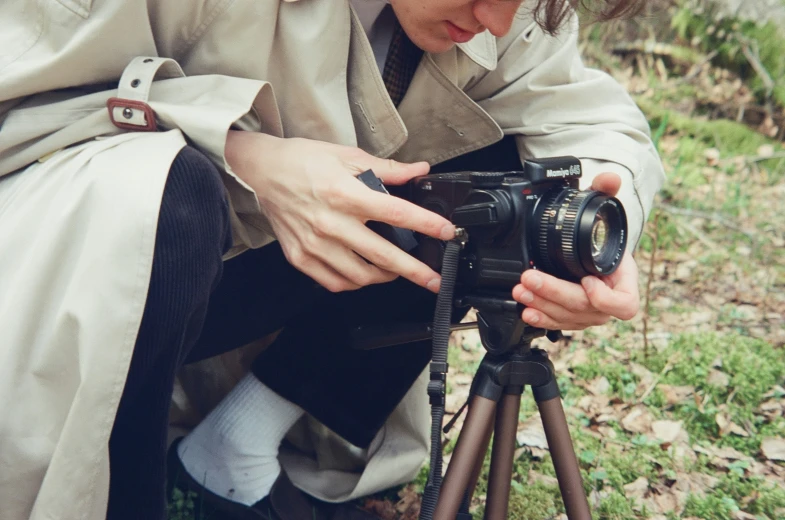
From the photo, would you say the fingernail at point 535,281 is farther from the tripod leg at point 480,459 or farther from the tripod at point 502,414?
the tripod leg at point 480,459

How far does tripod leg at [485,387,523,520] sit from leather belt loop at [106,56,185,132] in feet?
→ 2.38

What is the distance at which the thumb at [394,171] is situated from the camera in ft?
4.44

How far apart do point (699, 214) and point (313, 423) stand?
1946 millimetres

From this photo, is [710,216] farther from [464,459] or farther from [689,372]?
[464,459]

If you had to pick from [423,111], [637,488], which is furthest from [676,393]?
[423,111]

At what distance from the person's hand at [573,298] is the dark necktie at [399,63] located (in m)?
→ 0.59

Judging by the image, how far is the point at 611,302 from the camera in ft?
3.92

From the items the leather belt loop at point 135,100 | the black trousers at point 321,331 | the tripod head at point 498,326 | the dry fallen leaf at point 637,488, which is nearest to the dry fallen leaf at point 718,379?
the dry fallen leaf at point 637,488

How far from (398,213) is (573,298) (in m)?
0.30

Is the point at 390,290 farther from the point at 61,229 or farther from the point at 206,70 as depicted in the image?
the point at 61,229

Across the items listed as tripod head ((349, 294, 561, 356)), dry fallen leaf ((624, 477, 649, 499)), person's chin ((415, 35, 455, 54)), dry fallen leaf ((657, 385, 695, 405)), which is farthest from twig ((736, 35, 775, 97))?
tripod head ((349, 294, 561, 356))

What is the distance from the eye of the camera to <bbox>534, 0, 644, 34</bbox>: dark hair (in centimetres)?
143

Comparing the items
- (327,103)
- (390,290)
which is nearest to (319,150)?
(327,103)

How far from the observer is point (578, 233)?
1146 mm
